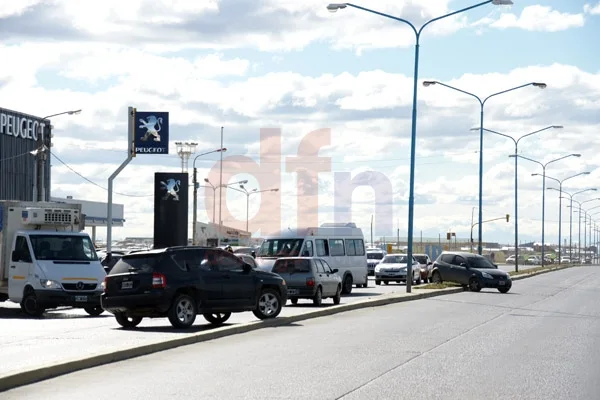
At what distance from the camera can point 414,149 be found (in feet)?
129

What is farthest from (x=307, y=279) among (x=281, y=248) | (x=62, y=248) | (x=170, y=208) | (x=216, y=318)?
(x=170, y=208)

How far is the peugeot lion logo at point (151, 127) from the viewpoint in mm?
43594

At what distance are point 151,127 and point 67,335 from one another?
2452cm

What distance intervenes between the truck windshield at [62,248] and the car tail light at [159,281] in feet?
22.8

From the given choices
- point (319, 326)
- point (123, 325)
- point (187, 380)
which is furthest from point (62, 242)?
point (187, 380)

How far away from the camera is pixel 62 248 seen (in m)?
27.7

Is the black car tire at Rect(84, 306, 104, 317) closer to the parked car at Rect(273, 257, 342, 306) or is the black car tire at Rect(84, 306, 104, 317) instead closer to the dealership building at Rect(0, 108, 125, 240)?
the parked car at Rect(273, 257, 342, 306)

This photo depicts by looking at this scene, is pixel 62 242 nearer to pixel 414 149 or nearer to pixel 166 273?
pixel 166 273

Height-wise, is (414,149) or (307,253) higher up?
(414,149)

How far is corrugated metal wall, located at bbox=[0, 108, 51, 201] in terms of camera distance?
2793 inches

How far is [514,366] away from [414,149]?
992 inches

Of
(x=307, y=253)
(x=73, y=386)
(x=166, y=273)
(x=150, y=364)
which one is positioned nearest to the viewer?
(x=73, y=386)

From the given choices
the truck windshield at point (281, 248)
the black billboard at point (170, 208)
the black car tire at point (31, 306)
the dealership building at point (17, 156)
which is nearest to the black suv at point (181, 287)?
the black car tire at point (31, 306)

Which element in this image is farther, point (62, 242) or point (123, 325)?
point (62, 242)
